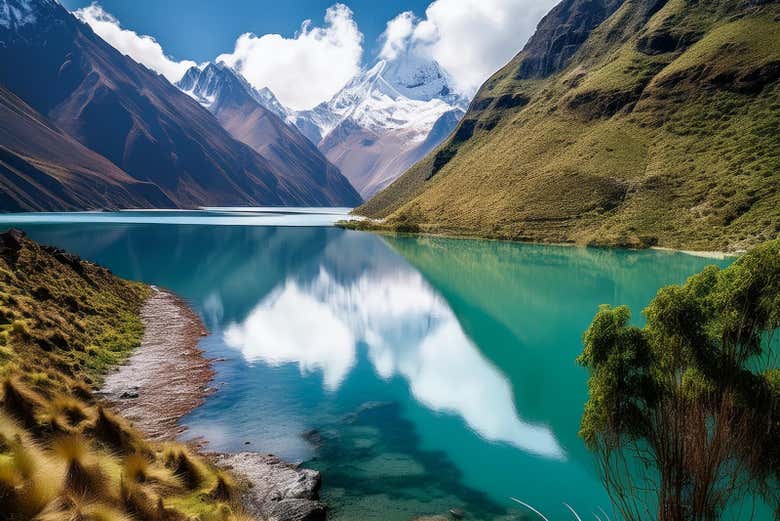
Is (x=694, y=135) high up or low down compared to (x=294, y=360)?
up

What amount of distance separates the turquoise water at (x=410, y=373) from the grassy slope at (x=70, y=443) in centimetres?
496

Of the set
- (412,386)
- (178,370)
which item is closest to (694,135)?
(412,386)

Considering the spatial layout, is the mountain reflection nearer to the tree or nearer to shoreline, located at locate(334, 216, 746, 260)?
the tree

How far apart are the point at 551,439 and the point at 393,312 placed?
30543 millimetres

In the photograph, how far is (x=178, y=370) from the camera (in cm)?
3116

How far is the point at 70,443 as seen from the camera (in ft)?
38.9

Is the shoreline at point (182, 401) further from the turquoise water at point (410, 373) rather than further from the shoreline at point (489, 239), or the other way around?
the shoreline at point (489, 239)

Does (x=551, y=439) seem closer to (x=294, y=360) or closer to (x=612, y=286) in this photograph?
(x=294, y=360)

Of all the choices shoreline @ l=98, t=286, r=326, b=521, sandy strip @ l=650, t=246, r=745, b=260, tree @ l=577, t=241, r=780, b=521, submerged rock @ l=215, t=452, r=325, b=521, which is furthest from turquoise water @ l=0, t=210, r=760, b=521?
sandy strip @ l=650, t=246, r=745, b=260

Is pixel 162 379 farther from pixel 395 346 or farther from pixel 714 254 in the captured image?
pixel 714 254

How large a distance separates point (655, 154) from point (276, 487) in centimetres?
14330

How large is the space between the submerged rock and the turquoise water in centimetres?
81

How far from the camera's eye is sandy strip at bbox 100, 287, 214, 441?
23.7m

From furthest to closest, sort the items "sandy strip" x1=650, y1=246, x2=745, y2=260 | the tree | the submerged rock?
1. "sandy strip" x1=650, y1=246, x2=745, y2=260
2. the submerged rock
3. the tree
